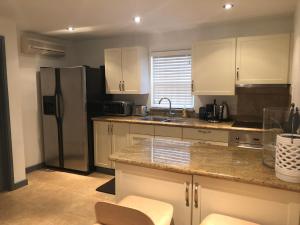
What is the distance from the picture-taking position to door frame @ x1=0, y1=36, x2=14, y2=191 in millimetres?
3182

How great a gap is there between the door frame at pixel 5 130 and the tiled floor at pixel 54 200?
0.72 ft

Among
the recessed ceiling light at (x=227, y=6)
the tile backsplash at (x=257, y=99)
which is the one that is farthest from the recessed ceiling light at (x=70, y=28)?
the tile backsplash at (x=257, y=99)

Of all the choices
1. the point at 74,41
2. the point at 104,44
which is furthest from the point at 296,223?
the point at 74,41

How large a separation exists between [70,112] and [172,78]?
5.79ft

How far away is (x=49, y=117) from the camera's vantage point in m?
4.14

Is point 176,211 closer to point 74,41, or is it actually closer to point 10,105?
point 10,105

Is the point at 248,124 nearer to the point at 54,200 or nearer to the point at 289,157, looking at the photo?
the point at 289,157

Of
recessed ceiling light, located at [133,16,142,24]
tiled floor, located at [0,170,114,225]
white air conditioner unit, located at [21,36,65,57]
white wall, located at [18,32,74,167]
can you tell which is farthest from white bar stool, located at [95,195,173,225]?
white air conditioner unit, located at [21,36,65,57]

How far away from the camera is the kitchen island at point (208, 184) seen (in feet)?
4.71

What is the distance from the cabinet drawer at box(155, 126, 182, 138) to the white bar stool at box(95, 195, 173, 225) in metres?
1.81

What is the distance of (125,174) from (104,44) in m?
3.30

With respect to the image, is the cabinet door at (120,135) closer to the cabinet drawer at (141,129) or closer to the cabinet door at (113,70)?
the cabinet drawer at (141,129)

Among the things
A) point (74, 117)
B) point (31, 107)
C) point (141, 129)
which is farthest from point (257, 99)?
point (31, 107)

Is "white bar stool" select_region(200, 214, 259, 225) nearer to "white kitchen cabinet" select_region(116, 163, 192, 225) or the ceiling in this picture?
"white kitchen cabinet" select_region(116, 163, 192, 225)
